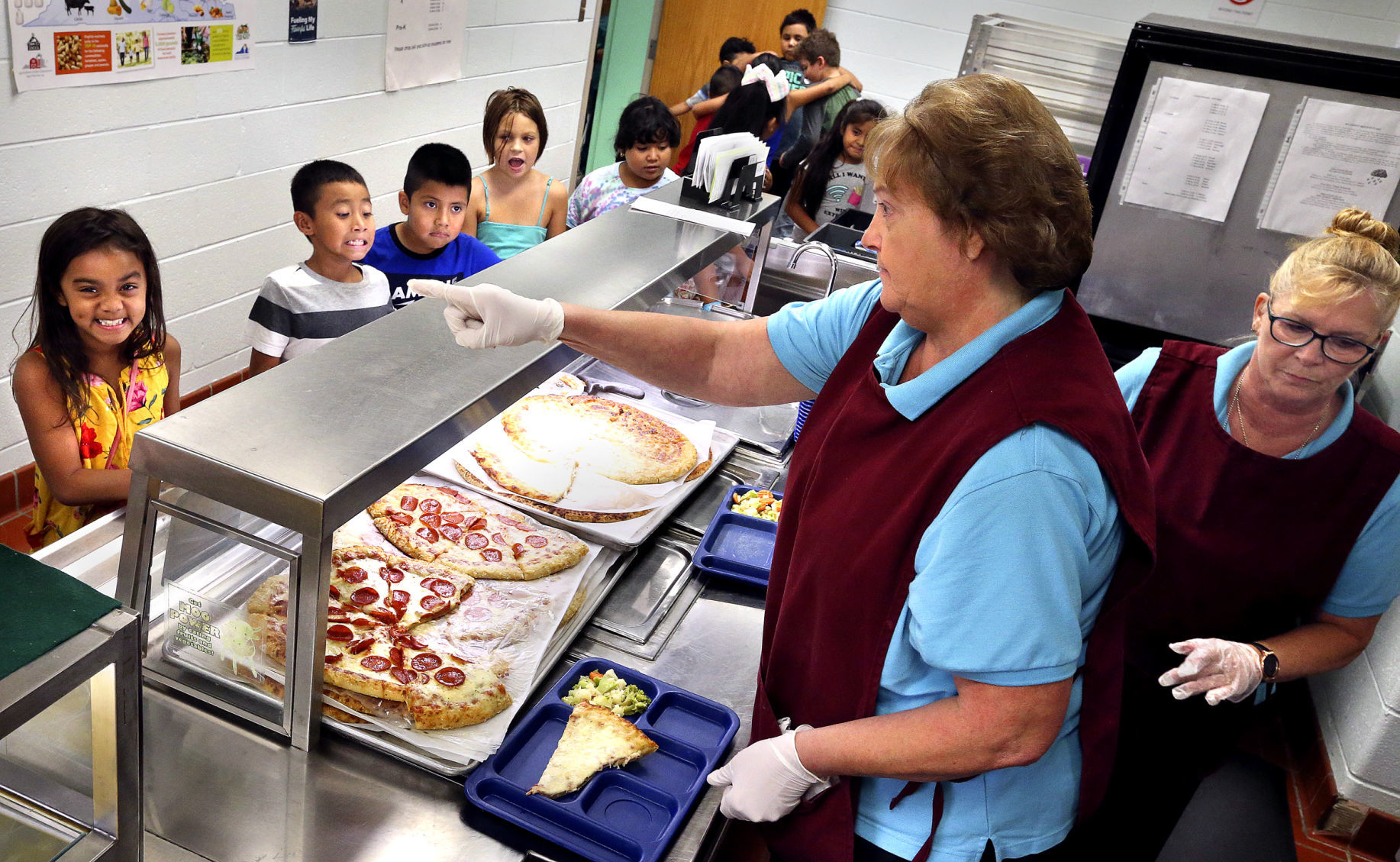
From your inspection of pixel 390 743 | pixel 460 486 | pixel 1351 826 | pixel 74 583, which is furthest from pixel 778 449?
pixel 1351 826

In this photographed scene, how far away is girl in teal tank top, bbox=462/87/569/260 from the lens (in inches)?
149

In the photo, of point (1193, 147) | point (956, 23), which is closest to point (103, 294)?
point (1193, 147)

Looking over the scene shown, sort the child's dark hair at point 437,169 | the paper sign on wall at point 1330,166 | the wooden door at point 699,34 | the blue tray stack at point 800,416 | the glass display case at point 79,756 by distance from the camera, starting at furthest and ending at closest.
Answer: the wooden door at point 699,34, the paper sign on wall at point 1330,166, the child's dark hair at point 437,169, the blue tray stack at point 800,416, the glass display case at point 79,756

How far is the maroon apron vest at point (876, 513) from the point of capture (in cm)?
113

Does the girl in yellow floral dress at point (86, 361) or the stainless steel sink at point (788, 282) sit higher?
the stainless steel sink at point (788, 282)

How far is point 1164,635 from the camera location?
196 centimetres

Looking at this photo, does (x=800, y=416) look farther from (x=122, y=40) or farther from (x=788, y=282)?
(x=122, y=40)

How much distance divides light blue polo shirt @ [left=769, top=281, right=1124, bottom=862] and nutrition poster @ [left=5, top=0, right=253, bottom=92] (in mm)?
2780

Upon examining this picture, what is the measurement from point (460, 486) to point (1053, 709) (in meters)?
1.26

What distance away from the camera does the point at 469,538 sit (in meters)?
1.81

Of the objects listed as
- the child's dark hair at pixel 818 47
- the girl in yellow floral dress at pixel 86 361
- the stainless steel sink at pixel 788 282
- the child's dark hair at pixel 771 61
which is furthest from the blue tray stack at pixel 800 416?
the child's dark hair at pixel 818 47

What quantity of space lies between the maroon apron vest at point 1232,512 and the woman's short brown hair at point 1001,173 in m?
0.91

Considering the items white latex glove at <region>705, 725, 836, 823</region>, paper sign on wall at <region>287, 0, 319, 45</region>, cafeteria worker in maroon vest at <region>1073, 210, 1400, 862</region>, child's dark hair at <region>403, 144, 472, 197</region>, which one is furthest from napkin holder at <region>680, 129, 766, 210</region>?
paper sign on wall at <region>287, 0, 319, 45</region>

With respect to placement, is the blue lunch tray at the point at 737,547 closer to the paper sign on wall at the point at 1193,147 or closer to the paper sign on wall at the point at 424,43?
the paper sign on wall at the point at 1193,147
